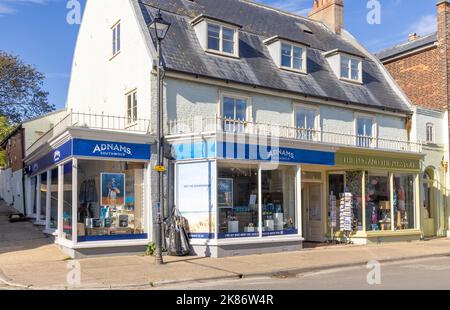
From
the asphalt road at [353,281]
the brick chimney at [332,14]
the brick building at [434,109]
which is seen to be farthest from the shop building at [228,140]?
the asphalt road at [353,281]

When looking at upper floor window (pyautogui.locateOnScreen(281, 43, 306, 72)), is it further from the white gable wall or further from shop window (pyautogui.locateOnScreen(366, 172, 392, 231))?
the white gable wall

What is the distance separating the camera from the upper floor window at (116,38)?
19047mm

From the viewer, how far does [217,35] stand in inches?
728

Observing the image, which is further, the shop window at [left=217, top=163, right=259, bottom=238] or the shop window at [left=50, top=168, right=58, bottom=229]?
the shop window at [left=50, top=168, right=58, bottom=229]

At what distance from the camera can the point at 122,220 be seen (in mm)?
15188

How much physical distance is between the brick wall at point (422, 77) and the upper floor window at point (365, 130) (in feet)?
15.2

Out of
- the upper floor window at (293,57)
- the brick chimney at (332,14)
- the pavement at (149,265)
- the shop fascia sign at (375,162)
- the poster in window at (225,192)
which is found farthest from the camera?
the brick chimney at (332,14)

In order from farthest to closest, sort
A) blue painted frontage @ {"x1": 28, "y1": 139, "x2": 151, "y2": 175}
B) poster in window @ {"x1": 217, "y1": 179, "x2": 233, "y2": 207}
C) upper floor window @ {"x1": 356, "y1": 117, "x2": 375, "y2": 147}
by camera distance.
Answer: upper floor window @ {"x1": 356, "y1": 117, "x2": 375, "y2": 147}, poster in window @ {"x1": 217, "y1": 179, "x2": 233, "y2": 207}, blue painted frontage @ {"x1": 28, "y1": 139, "x2": 151, "y2": 175}

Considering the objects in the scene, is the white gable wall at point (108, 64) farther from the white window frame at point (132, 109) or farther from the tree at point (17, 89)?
the tree at point (17, 89)

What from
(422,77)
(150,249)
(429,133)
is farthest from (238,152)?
(422,77)

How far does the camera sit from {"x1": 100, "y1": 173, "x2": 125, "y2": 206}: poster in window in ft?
49.3

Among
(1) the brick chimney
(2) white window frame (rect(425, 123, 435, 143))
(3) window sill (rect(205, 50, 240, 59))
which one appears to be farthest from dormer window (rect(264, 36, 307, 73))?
(2) white window frame (rect(425, 123, 435, 143))

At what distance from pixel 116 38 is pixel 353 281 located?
13432mm

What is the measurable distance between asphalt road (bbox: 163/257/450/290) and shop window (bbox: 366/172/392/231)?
257 inches
